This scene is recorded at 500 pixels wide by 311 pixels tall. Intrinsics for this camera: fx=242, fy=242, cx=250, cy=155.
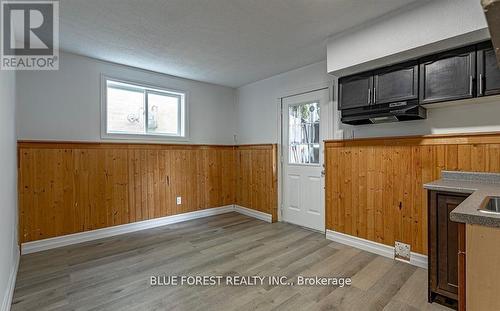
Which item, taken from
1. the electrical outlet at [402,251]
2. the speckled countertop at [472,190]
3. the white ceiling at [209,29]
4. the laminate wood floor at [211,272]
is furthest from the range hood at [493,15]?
the electrical outlet at [402,251]

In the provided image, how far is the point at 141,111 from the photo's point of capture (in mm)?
3961

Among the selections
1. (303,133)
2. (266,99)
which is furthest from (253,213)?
(266,99)

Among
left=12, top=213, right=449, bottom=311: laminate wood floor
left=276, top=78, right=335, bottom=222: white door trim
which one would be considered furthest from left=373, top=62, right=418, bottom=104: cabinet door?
left=12, top=213, right=449, bottom=311: laminate wood floor

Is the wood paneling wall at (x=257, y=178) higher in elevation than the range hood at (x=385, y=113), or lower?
lower

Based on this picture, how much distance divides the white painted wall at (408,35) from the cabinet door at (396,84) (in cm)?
10

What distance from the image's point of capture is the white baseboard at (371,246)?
2.53 metres

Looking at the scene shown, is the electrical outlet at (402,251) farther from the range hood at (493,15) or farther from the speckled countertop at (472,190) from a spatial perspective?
the range hood at (493,15)

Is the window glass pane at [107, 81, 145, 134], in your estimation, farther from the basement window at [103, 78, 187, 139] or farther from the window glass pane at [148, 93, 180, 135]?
the window glass pane at [148, 93, 180, 135]

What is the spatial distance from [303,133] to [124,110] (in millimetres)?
2847

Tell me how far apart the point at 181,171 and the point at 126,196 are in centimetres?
97

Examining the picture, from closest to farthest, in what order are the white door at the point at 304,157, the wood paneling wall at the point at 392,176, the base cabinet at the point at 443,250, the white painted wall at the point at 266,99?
the base cabinet at the point at 443,250 → the wood paneling wall at the point at 392,176 → the white door at the point at 304,157 → the white painted wall at the point at 266,99

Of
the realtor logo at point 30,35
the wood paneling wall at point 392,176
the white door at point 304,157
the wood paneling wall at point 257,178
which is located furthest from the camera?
the wood paneling wall at point 257,178

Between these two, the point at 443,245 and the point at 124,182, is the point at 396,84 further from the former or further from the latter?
the point at 124,182

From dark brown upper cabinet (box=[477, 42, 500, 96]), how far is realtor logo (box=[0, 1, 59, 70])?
3.62 metres
